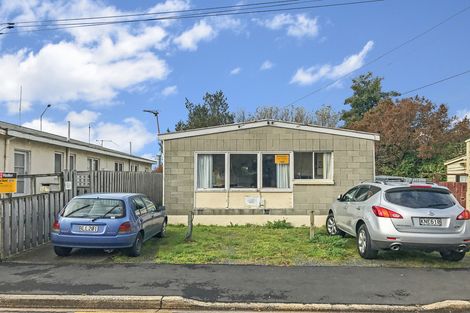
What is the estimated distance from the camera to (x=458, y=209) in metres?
9.01

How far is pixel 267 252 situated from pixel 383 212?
2.72m

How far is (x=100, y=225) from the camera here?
30.8 feet

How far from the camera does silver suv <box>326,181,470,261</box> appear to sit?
8.74 m

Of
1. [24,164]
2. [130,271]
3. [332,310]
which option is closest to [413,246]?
[332,310]

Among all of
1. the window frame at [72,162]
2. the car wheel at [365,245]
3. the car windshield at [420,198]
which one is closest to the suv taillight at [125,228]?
the car wheel at [365,245]

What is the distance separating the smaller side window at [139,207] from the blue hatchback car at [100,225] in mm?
44

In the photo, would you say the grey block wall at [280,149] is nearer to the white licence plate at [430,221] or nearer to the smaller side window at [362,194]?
the smaller side window at [362,194]

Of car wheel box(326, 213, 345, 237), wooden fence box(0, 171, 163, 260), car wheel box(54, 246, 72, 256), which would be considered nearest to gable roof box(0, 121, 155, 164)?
wooden fence box(0, 171, 163, 260)

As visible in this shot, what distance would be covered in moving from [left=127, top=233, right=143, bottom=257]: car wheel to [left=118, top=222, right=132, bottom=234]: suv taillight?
336mm

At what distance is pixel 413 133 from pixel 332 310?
93.5 feet

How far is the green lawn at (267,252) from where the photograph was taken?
9312mm

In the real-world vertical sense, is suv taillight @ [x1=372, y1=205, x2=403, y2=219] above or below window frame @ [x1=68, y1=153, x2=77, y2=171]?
below

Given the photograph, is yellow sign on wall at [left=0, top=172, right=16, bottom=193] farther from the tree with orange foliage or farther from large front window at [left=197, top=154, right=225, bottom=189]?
the tree with orange foliage

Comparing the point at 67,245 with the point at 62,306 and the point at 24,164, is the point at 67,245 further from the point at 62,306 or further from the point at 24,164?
the point at 24,164
